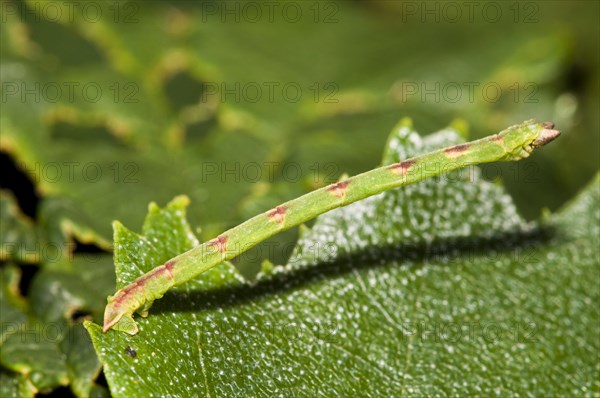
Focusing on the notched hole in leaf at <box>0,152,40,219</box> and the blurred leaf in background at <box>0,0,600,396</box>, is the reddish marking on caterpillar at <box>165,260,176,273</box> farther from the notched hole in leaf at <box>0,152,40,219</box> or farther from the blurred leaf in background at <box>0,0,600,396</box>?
the notched hole in leaf at <box>0,152,40,219</box>

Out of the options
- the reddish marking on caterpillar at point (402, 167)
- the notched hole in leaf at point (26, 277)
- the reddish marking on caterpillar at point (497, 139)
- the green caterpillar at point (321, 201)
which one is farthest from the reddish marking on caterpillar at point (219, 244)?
the notched hole in leaf at point (26, 277)

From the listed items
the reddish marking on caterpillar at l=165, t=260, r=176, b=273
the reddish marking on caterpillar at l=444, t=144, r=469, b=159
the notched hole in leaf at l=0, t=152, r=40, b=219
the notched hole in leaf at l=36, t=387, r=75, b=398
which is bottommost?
the notched hole in leaf at l=36, t=387, r=75, b=398

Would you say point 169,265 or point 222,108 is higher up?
point 222,108

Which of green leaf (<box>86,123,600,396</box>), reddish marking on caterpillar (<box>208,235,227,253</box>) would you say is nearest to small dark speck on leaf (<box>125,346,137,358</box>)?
green leaf (<box>86,123,600,396</box>)

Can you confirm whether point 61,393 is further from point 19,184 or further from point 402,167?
point 402,167

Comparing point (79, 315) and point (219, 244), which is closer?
point (219, 244)

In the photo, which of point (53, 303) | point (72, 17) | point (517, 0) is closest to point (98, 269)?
point (53, 303)

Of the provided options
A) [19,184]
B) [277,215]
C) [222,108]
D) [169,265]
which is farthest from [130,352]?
[222,108]
